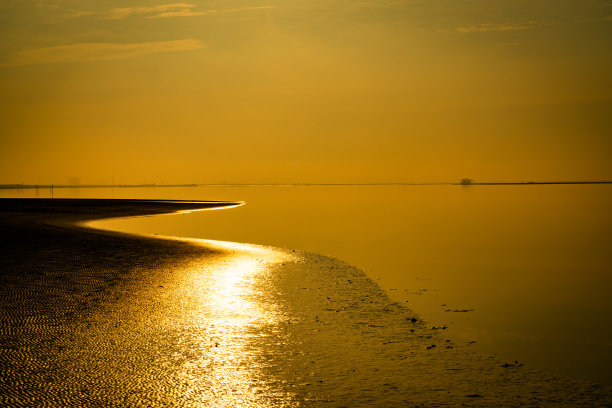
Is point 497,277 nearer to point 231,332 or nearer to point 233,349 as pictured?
point 231,332

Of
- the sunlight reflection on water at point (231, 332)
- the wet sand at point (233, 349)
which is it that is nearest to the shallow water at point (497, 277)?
the wet sand at point (233, 349)

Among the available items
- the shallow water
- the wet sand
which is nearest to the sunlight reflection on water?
the wet sand

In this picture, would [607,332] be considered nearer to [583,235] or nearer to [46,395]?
[46,395]

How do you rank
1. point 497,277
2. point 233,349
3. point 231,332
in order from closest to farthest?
point 233,349 < point 231,332 < point 497,277

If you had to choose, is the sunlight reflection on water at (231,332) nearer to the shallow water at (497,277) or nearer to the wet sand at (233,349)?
the wet sand at (233,349)

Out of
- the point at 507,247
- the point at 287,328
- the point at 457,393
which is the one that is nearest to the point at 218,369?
the point at 287,328

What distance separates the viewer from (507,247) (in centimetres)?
3394

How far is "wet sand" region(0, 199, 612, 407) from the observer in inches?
324

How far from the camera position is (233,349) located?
1050cm

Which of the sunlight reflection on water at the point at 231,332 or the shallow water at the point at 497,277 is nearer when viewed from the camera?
the sunlight reflection on water at the point at 231,332

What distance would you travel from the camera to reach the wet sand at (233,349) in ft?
27.0

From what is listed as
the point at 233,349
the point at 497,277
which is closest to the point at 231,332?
the point at 233,349

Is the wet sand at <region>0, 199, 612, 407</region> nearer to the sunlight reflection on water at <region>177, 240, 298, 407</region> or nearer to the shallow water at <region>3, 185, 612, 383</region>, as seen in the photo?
the sunlight reflection on water at <region>177, 240, 298, 407</region>

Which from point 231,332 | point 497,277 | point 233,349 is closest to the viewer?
point 233,349
